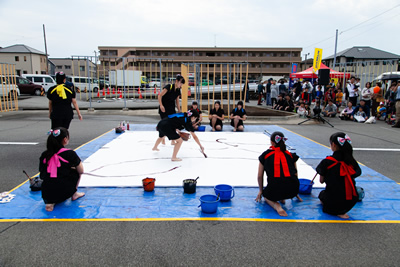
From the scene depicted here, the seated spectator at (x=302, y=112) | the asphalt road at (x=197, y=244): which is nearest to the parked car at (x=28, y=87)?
the seated spectator at (x=302, y=112)

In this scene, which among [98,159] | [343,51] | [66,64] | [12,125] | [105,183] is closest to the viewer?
[105,183]

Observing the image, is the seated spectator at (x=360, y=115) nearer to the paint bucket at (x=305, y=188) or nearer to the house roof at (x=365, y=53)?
the paint bucket at (x=305, y=188)

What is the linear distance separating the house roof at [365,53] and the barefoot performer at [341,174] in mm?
37207

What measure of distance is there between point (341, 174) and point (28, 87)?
2637cm

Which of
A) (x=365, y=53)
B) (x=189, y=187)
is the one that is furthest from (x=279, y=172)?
(x=365, y=53)

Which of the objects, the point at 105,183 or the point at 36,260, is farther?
the point at 105,183

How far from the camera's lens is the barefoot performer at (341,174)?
3354mm

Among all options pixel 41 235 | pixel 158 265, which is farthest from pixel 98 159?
pixel 158 265

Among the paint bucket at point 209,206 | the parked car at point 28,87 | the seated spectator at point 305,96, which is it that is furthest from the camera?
the parked car at point 28,87

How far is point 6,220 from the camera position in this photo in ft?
10.7

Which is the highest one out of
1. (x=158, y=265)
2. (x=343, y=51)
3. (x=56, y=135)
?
(x=343, y=51)

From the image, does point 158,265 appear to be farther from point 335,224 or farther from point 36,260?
point 335,224

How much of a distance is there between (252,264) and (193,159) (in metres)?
3.41

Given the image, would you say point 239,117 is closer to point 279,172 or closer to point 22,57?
point 279,172
